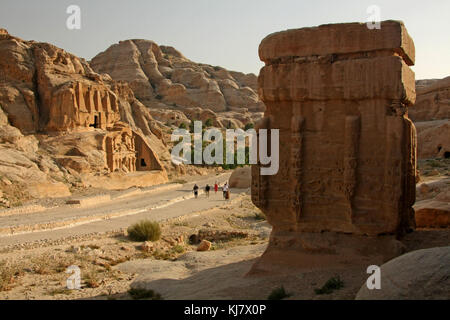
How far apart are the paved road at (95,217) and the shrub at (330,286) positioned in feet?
34.8

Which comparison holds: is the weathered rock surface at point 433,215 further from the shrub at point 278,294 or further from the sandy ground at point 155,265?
the shrub at point 278,294

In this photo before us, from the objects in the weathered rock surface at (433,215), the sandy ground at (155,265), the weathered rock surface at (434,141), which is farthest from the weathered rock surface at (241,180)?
the weathered rock surface at (433,215)

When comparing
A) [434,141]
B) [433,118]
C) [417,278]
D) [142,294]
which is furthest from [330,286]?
[433,118]

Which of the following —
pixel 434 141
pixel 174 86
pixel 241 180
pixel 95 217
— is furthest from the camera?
pixel 174 86

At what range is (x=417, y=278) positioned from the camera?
4.93m

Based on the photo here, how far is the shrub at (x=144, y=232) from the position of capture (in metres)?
15.4

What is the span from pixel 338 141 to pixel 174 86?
7148 centimetres

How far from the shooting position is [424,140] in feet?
92.8

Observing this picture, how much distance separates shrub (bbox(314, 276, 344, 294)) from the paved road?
1061 centimetres

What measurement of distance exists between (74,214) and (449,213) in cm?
1459

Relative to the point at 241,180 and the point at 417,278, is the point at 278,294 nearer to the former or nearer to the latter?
the point at 417,278

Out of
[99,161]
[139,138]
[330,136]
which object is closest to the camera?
[330,136]
